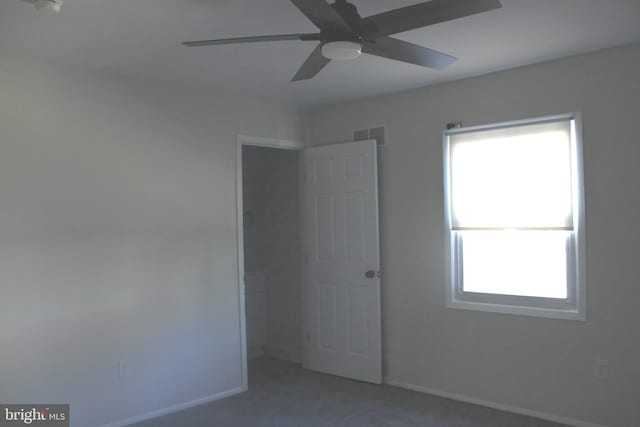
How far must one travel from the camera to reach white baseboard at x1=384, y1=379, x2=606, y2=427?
3.56 meters

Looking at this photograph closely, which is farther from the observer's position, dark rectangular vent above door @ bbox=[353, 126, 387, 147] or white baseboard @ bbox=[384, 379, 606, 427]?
dark rectangular vent above door @ bbox=[353, 126, 387, 147]

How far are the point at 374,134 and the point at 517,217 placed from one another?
58.5 inches

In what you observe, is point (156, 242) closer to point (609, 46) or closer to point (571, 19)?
point (571, 19)

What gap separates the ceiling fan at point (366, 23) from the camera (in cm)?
196

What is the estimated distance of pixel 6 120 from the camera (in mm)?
3279

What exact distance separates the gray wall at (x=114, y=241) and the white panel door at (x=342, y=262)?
82cm

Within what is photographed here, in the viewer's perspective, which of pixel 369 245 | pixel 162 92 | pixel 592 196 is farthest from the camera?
pixel 369 245

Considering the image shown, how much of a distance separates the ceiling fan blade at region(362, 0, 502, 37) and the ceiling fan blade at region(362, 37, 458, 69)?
0.41 ft

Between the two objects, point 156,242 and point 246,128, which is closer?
point 156,242

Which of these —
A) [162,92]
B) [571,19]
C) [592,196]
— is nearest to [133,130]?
[162,92]

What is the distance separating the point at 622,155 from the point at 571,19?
1039 mm

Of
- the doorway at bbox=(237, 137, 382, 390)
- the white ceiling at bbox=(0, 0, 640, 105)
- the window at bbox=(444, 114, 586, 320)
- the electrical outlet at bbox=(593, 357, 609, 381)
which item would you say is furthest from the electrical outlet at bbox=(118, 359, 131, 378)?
the electrical outlet at bbox=(593, 357, 609, 381)

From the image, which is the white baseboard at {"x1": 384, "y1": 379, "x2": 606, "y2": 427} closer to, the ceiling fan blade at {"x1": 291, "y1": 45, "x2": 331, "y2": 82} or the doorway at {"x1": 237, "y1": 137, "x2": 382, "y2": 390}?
the doorway at {"x1": 237, "y1": 137, "x2": 382, "y2": 390}

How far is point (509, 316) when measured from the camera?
387 centimetres
